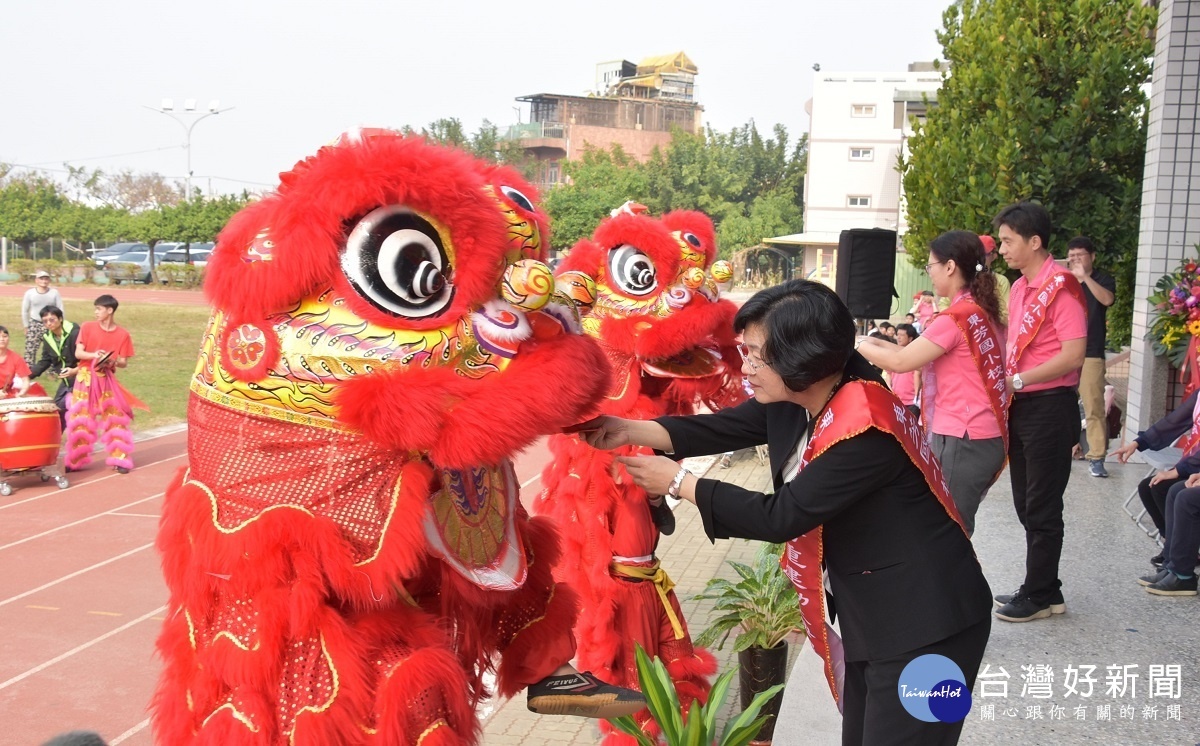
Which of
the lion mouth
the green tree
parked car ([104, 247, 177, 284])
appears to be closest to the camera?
the lion mouth

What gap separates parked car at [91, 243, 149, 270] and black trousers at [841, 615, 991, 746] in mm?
47105

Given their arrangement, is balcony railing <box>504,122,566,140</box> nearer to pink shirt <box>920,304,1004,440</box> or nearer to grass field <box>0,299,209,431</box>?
grass field <box>0,299,209,431</box>

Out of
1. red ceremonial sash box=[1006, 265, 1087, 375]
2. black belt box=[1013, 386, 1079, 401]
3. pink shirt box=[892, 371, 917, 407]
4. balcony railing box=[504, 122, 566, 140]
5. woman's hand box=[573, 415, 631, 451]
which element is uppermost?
balcony railing box=[504, 122, 566, 140]

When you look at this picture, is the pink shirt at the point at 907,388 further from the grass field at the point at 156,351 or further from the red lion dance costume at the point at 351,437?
the grass field at the point at 156,351

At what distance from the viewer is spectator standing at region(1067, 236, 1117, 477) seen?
8133mm

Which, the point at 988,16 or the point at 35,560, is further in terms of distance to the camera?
the point at 988,16

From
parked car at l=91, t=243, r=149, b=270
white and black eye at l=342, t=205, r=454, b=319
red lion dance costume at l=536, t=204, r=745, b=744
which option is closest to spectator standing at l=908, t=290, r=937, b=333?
red lion dance costume at l=536, t=204, r=745, b=744

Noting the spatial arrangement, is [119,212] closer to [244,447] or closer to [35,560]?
[35,560]

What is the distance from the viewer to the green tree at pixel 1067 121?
35.9 ft

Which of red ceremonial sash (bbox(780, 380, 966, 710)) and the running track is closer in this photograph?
red ceremonial sash (bbox(780, 380, 966, 710))

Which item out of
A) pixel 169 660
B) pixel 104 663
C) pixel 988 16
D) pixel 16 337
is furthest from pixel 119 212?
pixel 169 660

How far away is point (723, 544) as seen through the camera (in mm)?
8586

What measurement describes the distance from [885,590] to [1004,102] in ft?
32.8

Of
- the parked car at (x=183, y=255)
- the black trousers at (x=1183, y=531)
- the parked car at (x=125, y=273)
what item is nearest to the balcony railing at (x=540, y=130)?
the parked car at (x=183, y=255)
